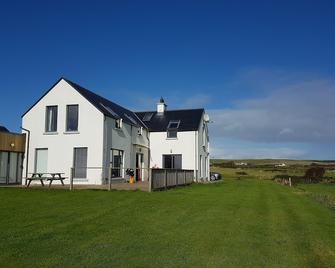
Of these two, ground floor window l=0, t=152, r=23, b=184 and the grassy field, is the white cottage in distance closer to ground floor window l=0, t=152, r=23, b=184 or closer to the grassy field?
ground floor window l=0, t=152, r=23, b=184

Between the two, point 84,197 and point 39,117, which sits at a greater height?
point 39,117

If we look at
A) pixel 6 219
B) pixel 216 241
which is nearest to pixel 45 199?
pixel 6 219

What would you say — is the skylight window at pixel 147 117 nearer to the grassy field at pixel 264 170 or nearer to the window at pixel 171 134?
the window at pixel 171 134

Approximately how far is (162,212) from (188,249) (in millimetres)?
4670

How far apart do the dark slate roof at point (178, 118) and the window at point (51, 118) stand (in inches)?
429

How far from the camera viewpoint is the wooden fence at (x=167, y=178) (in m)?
20.3

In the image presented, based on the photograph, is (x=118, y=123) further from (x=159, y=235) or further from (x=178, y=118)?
(x=159, y=235)

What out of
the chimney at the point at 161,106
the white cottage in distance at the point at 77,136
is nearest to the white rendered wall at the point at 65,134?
the white cottage in distance at the point at 77,136

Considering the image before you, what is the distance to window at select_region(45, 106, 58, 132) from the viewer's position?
26.7 meters

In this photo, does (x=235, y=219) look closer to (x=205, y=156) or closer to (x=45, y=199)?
(x=45, y=199)

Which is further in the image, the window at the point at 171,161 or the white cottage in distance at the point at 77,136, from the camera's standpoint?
the window at the point at 171,161

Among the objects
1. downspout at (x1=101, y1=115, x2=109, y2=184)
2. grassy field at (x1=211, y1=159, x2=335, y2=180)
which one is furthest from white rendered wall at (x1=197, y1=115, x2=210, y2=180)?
grassy field at (x1=211, y1=159, x2=335, y2=180)

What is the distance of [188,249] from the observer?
25.3 feet

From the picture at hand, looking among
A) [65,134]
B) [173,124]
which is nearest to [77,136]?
[65,134]
